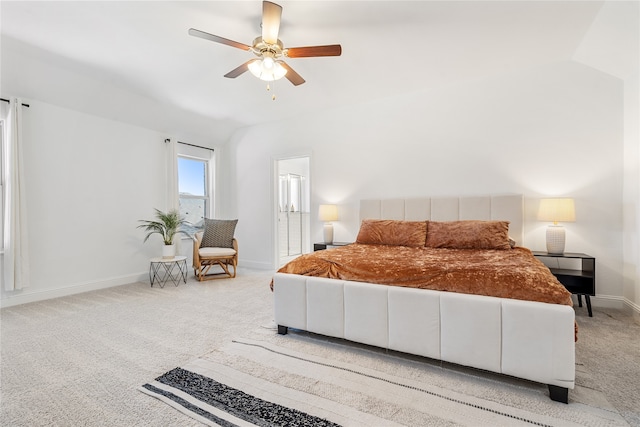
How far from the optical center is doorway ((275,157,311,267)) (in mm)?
6551

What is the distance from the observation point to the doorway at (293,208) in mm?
6551

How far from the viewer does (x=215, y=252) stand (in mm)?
4348

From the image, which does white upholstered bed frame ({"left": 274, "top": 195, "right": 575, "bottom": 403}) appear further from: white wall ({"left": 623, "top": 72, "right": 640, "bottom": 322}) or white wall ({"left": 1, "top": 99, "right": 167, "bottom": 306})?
white wall ({"left": 1, "top": 99, "right": 167, "bottom": 306})

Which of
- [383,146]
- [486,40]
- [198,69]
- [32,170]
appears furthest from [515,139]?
[32,170]

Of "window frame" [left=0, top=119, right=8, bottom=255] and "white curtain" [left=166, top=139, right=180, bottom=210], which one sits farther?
"white curtain" [left=166, top=139, right=180, bottom=210]

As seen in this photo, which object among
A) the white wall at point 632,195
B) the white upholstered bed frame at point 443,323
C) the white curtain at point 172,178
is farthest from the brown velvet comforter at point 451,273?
the white curtain at point 172,178

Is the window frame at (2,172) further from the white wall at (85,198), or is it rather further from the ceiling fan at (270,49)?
the ceiling fan at (270,49)

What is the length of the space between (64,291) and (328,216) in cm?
354

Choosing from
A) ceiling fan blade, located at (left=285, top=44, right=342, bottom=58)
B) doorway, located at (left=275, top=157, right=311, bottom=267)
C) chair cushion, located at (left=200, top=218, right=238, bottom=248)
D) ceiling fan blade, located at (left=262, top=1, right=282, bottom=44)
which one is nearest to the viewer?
ceiling fan blade, located at (left=262, top=1, right=282, bottom=44)

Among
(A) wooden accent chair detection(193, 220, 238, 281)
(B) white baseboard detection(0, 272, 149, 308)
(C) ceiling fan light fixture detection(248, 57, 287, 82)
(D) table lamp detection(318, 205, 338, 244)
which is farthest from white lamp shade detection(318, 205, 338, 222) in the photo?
(B) white baseboard detection(0, 272, 149, 308)

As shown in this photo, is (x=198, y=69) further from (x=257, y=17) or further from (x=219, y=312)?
(x=219, y=312)

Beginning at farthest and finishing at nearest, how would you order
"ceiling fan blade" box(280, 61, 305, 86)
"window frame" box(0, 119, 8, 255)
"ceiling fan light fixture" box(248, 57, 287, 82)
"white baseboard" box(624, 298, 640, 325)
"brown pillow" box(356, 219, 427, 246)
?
1. "brown pillow" box(356, 219, 427, 246)
2. "window frame" box(0, 119, 8, 255)
3. "white baseboard" box(624, 298, 640, 325)
4. "ceiling fan blade" box(280, 61, 305, 86)
5. "ceiling fan light fixture" box(248, 57, 287, 82)

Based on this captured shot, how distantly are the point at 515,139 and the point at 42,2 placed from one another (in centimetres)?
473

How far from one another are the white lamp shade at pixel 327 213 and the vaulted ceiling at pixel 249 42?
1592 mm
